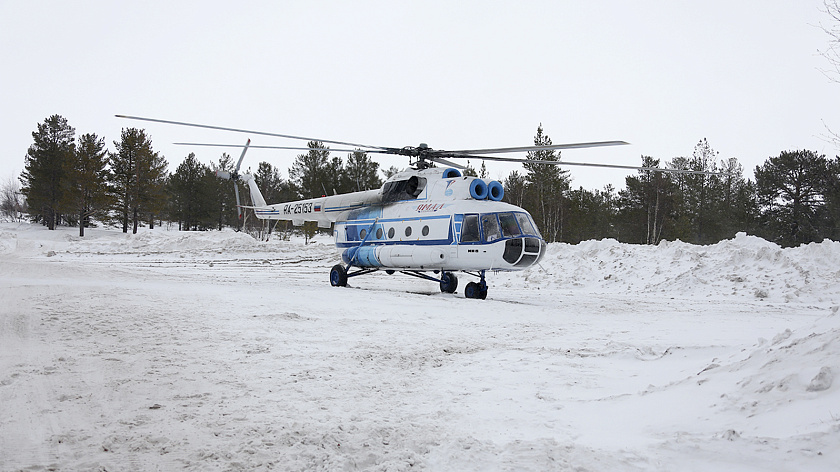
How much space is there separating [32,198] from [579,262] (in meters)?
46.5

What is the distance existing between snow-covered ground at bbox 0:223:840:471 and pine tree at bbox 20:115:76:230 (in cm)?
4282

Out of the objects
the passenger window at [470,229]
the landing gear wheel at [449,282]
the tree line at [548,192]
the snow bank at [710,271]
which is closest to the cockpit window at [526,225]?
Result: the passenger window at [470,229]

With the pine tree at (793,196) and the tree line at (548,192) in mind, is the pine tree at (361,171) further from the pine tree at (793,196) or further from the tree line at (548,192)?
the pine tree at (793,196)

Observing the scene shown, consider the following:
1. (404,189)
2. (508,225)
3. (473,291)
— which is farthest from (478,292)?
(404,189)

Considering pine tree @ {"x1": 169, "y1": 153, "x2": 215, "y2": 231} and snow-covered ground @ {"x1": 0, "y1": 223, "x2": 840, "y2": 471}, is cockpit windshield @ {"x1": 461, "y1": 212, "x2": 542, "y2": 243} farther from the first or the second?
pine tree @ {"x1": 169, "y1": 153, "x2": 215, "y2": 231}

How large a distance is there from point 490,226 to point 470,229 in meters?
0.55

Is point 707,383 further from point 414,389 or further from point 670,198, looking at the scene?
point 670,198

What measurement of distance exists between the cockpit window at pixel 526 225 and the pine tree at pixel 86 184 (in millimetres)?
39499

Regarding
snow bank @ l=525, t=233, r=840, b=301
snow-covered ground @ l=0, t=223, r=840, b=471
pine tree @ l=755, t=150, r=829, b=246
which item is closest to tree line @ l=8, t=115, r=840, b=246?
pine tree @ l=755, t=150, r=829, b=246

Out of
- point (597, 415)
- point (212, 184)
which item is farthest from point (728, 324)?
point (212, 184)

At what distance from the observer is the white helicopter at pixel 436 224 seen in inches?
486

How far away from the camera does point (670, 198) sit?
118 feet

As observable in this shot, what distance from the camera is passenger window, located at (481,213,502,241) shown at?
12.4 meters

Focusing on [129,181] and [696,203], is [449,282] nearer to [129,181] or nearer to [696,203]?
[696,203]
